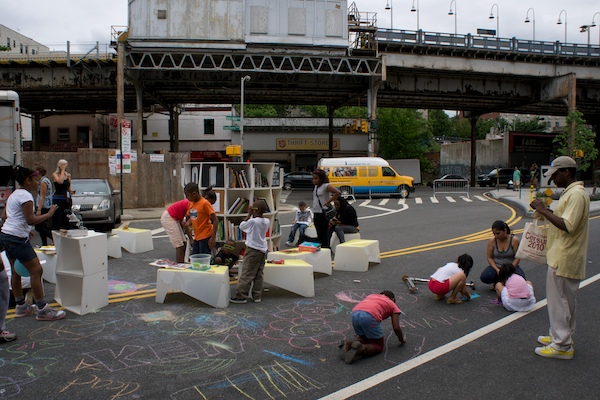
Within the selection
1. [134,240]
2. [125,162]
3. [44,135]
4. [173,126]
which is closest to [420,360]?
[134,240]

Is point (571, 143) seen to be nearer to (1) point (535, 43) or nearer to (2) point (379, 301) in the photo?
(1) point (535, 43)

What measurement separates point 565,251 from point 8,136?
42.3 feet

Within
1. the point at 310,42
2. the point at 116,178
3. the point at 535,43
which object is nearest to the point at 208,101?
the point at 310,42

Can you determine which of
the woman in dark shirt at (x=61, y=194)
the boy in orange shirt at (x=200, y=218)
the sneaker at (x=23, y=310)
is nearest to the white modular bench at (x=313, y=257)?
the boy in orange shirt at (x=200, y=218)

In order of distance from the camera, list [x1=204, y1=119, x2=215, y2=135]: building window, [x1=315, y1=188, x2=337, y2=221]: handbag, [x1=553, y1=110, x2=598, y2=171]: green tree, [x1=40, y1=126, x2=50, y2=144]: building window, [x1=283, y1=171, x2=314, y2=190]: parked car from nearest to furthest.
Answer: [x1=315, y1=188, x2=337, y2=221]: handbag, [x1=553, y1=110, x2=598, y2=171]: green tree, [x1=283, y1=171, x2=314, y2=190]: parked car, [x1=204, y1=119, x2=215, y2=135]: building window, [x1=40, y1=126, x2=50, y2=144]: building window

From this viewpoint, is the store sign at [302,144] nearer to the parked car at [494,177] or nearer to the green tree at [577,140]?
the parked car at [494,177]

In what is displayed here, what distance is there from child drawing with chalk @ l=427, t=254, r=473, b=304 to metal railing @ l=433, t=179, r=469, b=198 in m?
26.8

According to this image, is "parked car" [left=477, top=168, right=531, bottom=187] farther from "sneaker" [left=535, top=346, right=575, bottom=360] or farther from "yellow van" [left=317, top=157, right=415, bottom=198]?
"sneaker" [left=535, top=346, right=575, bottom=360]

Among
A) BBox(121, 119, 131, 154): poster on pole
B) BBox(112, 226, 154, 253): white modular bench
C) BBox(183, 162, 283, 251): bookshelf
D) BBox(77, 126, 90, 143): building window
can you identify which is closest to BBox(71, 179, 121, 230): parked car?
BBox(121, 119, 131, 154): poster on pole

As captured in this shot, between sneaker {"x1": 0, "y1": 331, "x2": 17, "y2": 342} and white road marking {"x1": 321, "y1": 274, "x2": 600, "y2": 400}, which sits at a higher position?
sneaker {"x1": 0, "y1": 331, "x2": 17, "y2": 342}

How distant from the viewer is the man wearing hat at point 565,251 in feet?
14.9

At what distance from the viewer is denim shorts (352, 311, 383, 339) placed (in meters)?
4.82

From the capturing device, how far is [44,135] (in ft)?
169

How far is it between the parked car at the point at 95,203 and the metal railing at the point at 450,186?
22.9m
